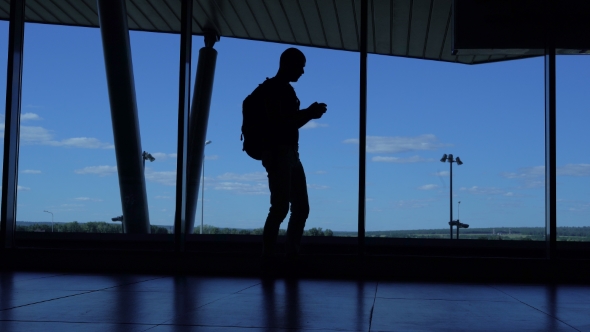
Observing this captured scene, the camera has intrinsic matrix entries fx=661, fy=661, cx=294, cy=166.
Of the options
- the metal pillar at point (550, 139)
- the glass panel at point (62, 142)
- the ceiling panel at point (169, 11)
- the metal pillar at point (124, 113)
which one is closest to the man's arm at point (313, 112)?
the metal pillar at point (550, 139)

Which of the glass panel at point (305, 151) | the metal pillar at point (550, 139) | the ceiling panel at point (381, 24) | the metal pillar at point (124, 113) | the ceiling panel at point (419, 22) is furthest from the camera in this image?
the metal pillar at point (124, 113)

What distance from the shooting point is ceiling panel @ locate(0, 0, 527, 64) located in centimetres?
552

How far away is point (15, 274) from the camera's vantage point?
4.17 m

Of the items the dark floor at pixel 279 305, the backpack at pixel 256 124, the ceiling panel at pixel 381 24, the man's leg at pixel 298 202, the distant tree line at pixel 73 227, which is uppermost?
the ceiling panel at pixel 381 24

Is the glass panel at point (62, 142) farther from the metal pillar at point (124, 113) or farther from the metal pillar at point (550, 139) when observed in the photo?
the metal pillar at point (550, 139)

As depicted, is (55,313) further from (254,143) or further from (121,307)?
(254,143)

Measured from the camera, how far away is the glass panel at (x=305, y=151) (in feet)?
15.5

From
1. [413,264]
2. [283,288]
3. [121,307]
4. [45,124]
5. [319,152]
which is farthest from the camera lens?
[45,124]

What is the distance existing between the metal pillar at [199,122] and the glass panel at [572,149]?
269 cm

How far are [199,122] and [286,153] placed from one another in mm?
2225

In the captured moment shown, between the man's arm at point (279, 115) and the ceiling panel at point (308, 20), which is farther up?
the ceiling panel at point (308, 20)

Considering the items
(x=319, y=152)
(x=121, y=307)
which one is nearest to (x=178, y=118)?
(x=319, y=152)

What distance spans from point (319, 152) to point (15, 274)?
7.22 feet

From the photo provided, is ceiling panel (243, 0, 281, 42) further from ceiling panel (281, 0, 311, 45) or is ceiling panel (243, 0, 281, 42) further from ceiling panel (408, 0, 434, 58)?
ceiling panel (408, 0, 434, 58)
